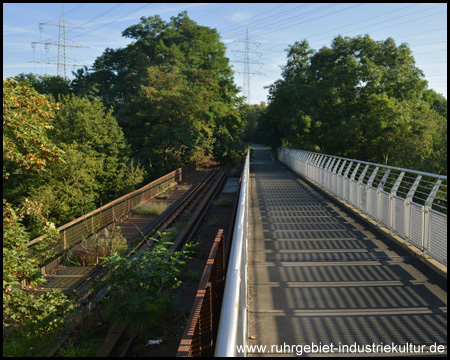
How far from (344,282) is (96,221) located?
10.6m

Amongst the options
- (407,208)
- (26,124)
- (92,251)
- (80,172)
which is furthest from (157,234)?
(80,172)

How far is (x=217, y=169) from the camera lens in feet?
142

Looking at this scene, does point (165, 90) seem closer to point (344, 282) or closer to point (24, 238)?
point (24, 238)

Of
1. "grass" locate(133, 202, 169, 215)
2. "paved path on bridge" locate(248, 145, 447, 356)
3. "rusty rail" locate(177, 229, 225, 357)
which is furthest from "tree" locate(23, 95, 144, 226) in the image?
"rusty rail" locate(177, 229, 225, 357)

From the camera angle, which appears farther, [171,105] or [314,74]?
[314,74]

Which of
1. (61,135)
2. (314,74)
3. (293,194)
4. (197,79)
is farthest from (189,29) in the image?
(293,194)

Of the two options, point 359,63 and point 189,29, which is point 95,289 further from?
point 189,29

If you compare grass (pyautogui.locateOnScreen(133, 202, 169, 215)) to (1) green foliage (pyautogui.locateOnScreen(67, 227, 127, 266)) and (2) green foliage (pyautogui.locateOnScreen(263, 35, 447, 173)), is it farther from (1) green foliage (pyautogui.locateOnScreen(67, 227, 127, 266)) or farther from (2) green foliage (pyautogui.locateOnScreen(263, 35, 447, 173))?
(2) green foliage (pyautogui.locateOnScreen(263, 35, 447, 173))

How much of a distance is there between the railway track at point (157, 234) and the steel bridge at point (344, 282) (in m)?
2.69

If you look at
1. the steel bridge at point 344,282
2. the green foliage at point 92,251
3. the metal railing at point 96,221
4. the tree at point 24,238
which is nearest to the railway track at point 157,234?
the green foliage at point 92,251

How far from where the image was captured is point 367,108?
35750 mm

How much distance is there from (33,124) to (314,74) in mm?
38531

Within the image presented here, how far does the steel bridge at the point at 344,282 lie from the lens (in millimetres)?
4207

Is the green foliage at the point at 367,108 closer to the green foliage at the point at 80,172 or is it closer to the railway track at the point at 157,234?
the railway track at the point at 157,234
